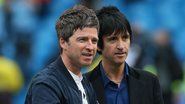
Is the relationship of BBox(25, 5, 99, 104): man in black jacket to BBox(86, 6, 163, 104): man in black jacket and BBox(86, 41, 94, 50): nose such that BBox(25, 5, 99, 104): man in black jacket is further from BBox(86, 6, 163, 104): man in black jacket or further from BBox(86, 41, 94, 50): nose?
BBox(86, 6, 163, 104): man in black jacket

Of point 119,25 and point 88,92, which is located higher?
point 119,25

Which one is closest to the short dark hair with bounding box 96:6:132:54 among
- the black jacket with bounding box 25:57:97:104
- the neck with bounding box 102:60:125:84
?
the neck with bounding box 102:60:125:84

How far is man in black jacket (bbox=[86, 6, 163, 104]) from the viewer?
4863 millimetres

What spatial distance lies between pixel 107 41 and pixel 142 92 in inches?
16.0

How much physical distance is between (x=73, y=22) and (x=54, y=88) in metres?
0.40

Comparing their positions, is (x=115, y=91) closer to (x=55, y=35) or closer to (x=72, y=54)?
(x=72, y=54)

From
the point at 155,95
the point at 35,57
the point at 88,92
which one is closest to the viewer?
the point at 88,92

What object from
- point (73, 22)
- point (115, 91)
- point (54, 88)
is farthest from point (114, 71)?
point (54, 88)

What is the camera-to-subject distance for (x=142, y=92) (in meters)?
4.89

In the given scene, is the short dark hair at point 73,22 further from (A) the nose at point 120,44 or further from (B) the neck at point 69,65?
(A) the nose at point 120,44

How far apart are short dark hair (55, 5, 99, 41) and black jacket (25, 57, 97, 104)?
17 centimetres

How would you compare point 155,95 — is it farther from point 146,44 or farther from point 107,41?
point 146,44

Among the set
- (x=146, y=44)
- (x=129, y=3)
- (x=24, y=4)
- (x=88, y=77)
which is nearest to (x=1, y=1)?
(x=24, y=4)

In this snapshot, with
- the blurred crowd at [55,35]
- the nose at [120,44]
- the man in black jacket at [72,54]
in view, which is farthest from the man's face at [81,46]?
the blurred crowd at [55,35]
